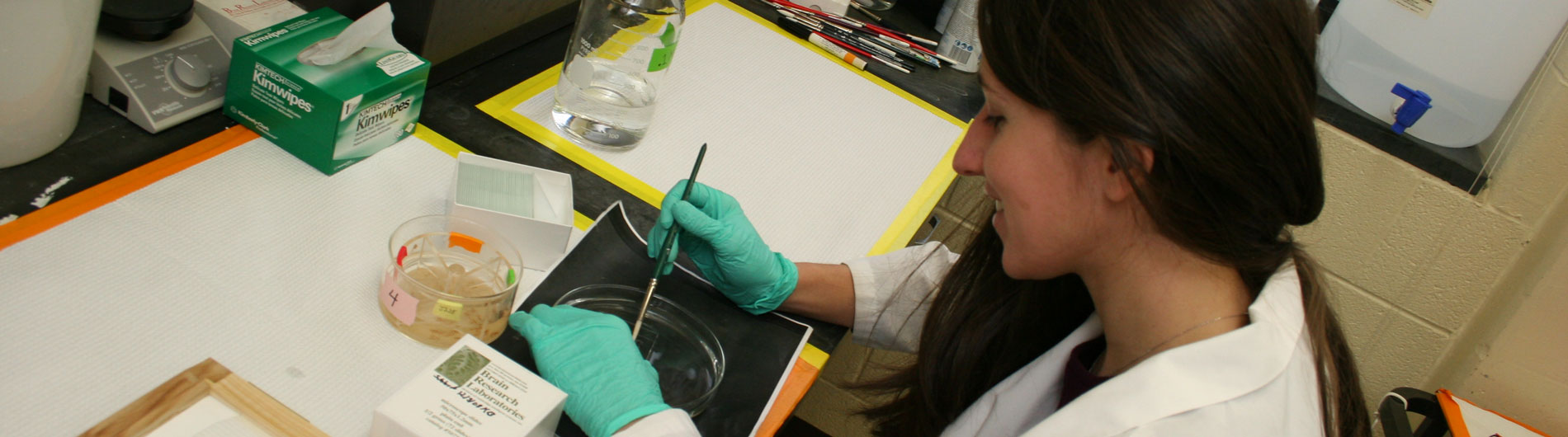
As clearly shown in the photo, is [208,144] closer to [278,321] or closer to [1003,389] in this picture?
[278,321]

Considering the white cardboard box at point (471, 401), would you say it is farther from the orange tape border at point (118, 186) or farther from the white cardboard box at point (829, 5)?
the white cardboard box at point (829, 5)

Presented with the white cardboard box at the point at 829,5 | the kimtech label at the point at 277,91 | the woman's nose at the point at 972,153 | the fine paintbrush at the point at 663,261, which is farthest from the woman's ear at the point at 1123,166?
the white cardboard box at the point at 829,5

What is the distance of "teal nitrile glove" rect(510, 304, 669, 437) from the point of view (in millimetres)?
A: 819

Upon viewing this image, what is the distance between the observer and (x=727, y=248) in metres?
1.02

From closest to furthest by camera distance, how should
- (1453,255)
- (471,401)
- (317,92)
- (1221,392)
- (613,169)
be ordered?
(471,401), (1221,392), (317,92), (613,169), (1453,255)

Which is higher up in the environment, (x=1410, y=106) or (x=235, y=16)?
(x=1410, y=106)

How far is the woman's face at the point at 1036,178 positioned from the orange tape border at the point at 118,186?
706 millimetres

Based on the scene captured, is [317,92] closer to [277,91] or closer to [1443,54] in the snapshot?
[277,91]

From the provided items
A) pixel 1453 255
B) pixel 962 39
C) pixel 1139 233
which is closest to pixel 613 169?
pixel 1139 233

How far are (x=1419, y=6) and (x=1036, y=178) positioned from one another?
44.9 inches

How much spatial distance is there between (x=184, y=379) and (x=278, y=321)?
10cm

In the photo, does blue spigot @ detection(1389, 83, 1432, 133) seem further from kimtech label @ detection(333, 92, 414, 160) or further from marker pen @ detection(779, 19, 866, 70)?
kimtech label @ detection(333, 92, 414, 160)

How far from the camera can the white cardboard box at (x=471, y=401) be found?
706 mm

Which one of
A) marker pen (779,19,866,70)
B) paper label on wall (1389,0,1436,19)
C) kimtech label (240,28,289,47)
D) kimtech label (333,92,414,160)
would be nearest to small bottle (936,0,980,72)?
marker pen (779,19,866,70)
